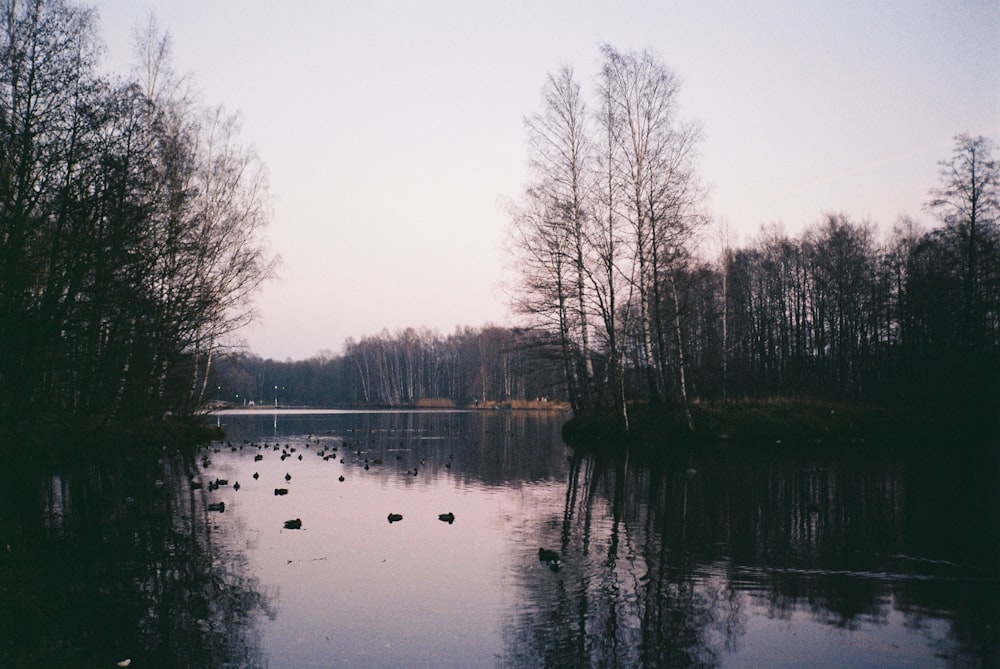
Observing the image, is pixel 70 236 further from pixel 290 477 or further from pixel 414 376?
pixel 414 376

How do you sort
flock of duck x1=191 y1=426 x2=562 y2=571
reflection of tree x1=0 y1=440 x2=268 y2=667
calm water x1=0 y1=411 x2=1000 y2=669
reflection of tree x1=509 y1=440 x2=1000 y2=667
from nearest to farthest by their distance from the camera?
reflection of tree x1=0 y1=440 x2=268 y2=667
calm water x1=0 y1=411 x2=1000 y2=669
reflection of tree x1=509 y1=440 x2=1000 y2=667
flock of duck x1=191 y1=426 x2=562 y2=571

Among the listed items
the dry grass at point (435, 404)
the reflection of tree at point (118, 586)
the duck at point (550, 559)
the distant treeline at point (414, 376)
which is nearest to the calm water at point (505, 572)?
the reflection of tree at point (118, 586)

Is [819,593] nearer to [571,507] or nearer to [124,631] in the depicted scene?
[571,507]

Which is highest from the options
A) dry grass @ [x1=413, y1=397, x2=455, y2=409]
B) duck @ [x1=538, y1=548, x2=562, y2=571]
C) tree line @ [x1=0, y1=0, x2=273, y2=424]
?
tree line @ [x1=0, y1=0, x2=273, y2=424]

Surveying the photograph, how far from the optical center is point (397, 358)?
13650 cm

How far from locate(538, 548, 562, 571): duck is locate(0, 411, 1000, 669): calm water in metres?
0.14

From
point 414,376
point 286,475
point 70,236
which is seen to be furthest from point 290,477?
point 414,376

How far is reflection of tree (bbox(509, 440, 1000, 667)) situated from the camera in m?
7.26

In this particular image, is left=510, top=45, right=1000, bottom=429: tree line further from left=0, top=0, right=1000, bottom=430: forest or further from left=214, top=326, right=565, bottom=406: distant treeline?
left=214, top=326, right=565, bottom=406: distant treeline

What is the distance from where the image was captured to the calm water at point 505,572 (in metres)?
6.94

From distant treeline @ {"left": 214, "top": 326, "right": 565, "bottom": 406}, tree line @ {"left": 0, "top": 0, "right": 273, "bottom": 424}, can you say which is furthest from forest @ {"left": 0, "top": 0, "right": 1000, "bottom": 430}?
distant treeline @ {"left": 214, "top": 326, "right": 565, "bottom": 406}

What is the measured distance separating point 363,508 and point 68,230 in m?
8.40

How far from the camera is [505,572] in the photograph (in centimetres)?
1002

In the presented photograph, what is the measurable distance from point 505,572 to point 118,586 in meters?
5.20
